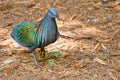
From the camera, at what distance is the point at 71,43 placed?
4.29 meters

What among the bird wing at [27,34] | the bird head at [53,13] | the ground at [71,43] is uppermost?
the bird head at [53,13]

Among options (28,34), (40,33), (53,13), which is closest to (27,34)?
(28,34)

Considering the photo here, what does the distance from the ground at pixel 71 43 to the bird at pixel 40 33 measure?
0.74 feet

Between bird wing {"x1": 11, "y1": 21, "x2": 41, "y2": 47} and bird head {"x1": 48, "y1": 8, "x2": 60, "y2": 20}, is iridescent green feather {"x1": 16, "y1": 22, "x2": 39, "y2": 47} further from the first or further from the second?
bird head {"x1": 48, "y1": 8, "x2": 60, "y2": 20}

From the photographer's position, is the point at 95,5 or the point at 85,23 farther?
the point at 95,5

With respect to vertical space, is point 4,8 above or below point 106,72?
above

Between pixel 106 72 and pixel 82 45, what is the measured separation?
644 mm

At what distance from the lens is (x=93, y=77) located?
3.62 m

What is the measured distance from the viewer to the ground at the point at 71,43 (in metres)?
3.70

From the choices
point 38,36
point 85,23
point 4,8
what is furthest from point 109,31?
point 4,8

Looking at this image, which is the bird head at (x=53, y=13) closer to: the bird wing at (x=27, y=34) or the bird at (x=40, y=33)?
the bird at (x=40, y=33)

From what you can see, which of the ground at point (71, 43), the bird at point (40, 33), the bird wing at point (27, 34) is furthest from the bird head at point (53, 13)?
the ground at point (71, 43)

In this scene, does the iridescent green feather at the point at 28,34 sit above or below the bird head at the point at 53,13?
below

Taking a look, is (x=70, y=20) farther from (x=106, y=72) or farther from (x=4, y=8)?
(x=106, y=72)
